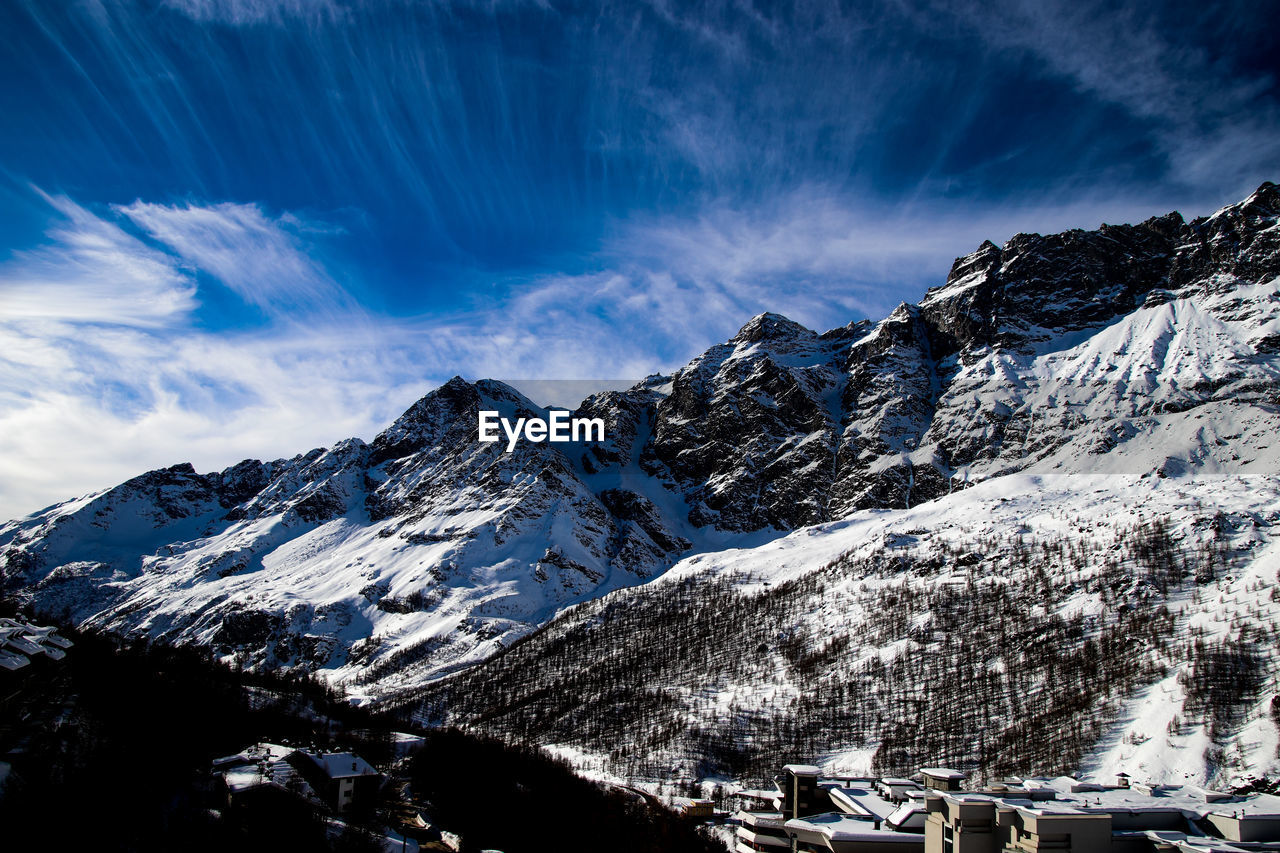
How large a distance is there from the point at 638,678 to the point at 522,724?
89.2 feet

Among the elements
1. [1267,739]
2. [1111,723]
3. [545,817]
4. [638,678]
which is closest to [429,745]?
[545,817]

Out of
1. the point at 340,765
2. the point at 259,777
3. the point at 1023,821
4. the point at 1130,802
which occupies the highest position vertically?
the point at 1130,802

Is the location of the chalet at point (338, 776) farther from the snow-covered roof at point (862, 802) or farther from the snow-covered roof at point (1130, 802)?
the snow-covered roof at point (1130, 802)

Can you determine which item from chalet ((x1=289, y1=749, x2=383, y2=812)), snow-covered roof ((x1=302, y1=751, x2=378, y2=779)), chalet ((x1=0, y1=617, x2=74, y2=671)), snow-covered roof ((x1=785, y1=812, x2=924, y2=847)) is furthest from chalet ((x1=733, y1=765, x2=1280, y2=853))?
chalet ((x1=0, y1=617, x2=74, y2=671))

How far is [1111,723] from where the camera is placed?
10850 centimetres

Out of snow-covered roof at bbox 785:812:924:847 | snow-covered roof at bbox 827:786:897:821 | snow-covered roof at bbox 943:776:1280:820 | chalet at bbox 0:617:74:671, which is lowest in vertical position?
snow-covered roof at bbox 785:812:924:847

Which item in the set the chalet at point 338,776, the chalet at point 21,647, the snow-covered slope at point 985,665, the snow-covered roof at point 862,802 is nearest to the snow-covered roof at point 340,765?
the chalet at point 338,776

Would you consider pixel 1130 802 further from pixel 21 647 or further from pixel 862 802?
pixel 21 647

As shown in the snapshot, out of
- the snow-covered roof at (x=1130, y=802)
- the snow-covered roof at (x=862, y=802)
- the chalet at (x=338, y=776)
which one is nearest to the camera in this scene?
the snow-covered roof at (x=1130, y=802)

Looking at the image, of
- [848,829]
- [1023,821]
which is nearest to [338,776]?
[848,829]

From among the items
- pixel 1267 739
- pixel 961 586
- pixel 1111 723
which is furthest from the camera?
pixel 961 586

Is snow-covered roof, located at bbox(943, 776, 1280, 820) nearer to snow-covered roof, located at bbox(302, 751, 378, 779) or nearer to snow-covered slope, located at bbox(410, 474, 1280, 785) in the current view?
snow-covered slope, located at bbox(410, 474, 1280, 785)

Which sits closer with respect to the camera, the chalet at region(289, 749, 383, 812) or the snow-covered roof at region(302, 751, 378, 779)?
the chalet at region(289, 749, 383, 812)

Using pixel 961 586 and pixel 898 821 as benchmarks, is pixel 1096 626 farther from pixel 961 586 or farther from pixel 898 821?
pixel 898 821
